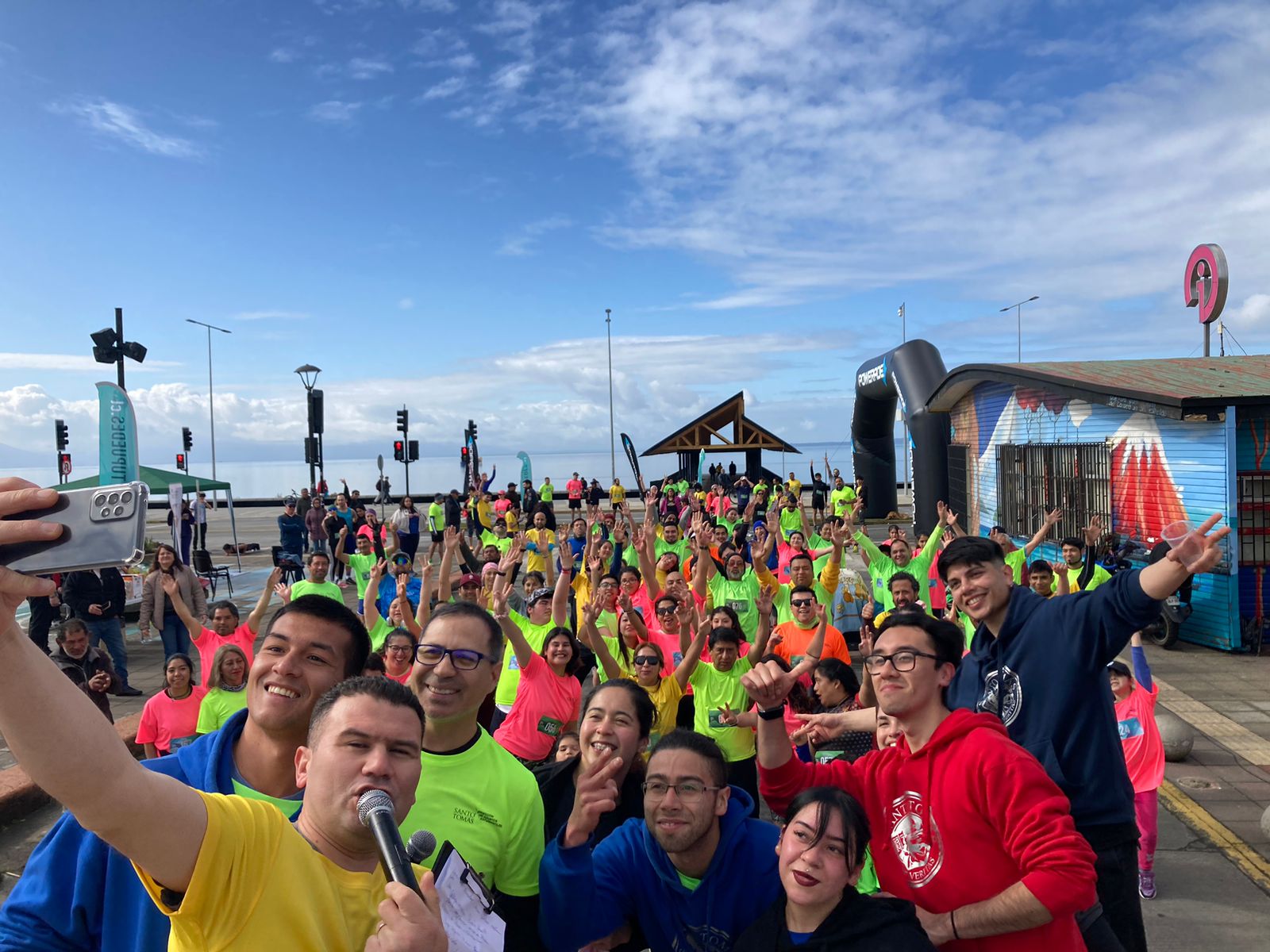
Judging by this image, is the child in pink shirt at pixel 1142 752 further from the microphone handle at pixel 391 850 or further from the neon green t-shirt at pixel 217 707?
the neon green t-shirt at pixel 217 707

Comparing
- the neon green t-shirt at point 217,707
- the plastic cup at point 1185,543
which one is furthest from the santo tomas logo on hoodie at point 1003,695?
the neon green t-shirt at point 217,707

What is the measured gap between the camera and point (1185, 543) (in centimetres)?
279

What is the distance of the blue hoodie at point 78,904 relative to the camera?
180 centimetres

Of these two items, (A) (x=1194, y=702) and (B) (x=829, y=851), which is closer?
(B) (x=829, y=851)

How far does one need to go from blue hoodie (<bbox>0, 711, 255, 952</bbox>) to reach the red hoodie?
1.73 meters

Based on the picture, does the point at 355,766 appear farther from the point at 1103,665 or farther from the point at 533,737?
the point at 533,737

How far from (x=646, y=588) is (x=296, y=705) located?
641 centimetres

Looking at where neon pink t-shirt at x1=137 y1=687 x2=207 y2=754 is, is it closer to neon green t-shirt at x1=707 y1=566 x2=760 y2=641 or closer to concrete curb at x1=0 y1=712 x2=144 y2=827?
concrete curb at x1=0 y1=712 x2=144 y2=827

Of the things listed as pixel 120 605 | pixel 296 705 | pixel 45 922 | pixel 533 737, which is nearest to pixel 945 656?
pixel 296 705

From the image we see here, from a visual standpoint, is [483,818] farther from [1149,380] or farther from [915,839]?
[1149,380]

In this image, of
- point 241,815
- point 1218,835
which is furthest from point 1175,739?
point 241,815

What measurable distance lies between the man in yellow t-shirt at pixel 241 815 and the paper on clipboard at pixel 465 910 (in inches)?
5.8

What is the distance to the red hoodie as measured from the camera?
2.18 meters

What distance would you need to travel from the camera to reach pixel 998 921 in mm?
2201
